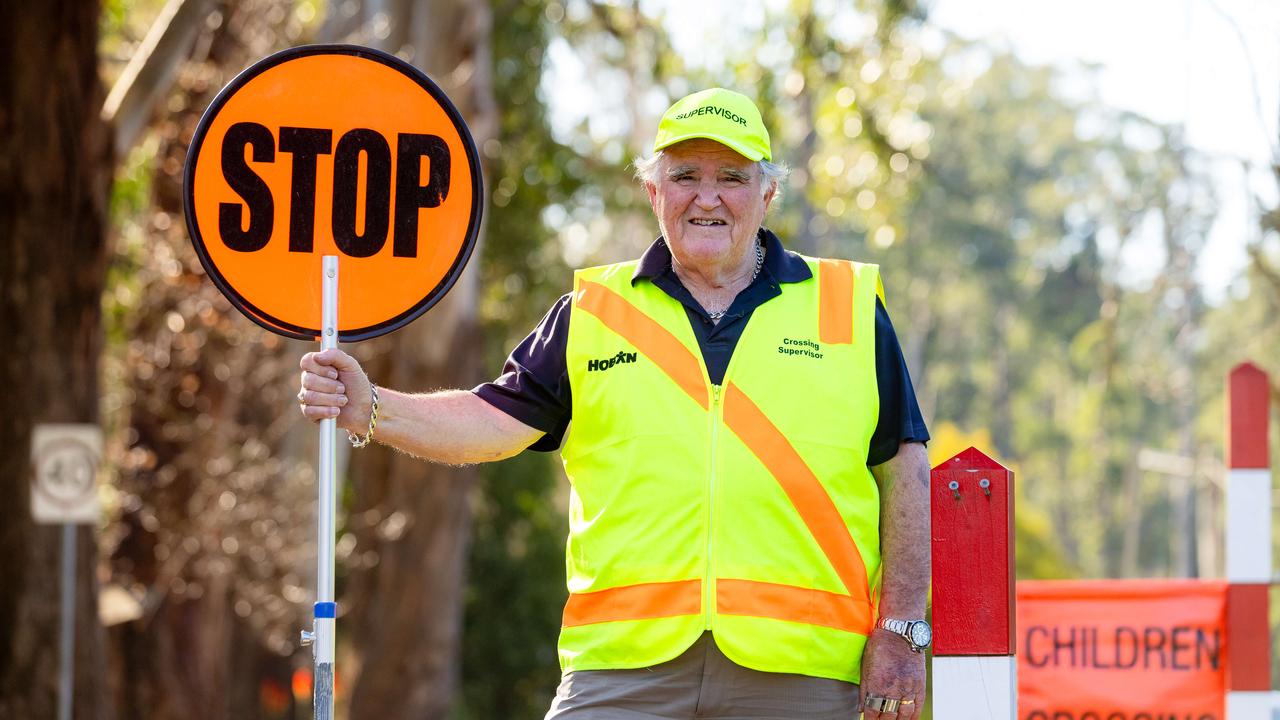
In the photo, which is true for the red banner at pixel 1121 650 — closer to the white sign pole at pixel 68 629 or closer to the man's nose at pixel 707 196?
the man's nose at pixel 707 196

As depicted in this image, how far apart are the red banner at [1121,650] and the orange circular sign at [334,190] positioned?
2572 millimetres

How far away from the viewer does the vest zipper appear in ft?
14.4

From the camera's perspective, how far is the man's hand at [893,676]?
14.7 ft

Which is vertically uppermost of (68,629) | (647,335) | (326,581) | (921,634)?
(647,335)

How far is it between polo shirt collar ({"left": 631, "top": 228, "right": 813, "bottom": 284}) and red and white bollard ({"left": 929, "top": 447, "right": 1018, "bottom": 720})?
23.2 inches

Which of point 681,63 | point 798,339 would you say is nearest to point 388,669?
point 681,63

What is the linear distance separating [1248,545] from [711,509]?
2.37 metres

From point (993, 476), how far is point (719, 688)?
82cm

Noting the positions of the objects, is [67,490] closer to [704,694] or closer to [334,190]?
[334,190]

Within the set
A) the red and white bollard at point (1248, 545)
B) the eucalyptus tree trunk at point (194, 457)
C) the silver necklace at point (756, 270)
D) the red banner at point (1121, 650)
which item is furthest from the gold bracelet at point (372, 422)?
the eucalyptus tree trunk at point (194, 457)

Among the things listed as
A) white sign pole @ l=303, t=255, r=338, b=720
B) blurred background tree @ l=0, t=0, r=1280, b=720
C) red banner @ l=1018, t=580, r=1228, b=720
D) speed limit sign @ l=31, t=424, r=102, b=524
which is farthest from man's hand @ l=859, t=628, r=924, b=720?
speed limit sign @ l=31, t=424, r=102, b=524

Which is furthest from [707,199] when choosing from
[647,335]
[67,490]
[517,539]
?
[517,539]

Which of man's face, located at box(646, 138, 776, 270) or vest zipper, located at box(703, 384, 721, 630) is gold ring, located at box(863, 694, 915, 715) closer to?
vest zipper, located at box(703, 384, 721, 630)

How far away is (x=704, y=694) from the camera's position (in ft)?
14.4
